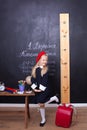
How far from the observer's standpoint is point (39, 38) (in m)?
5.33

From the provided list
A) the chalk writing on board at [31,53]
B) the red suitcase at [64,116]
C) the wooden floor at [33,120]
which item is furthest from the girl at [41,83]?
the chalk writing on board at [31,53]

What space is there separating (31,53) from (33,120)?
1.43 m

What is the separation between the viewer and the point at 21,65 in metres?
5.36

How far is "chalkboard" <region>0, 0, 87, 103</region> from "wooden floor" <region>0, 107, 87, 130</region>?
507mm

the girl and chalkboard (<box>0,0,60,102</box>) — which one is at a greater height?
chalkboard (<box>0,0,60,102</box>)

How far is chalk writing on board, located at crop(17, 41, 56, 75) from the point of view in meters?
5.32

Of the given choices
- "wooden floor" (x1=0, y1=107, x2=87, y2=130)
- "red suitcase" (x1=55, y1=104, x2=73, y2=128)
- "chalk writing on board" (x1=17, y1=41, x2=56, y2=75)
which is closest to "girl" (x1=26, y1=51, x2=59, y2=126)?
"wooden floor" (x1=0, y1=107, x2=87, y2=130)

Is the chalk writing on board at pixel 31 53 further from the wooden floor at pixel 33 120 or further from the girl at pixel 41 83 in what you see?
the girl at pixel 41 83

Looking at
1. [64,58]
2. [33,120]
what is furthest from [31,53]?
[33,120]

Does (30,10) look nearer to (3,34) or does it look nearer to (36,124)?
(3,34)

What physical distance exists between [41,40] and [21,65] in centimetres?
63

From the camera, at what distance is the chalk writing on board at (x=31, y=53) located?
5324mm

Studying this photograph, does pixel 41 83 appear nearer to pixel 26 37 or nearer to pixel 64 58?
pixel 64 58

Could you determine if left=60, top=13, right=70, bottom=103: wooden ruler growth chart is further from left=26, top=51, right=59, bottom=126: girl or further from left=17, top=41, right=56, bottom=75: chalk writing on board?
left=26, top=51, right=59, bottom=126: girl
